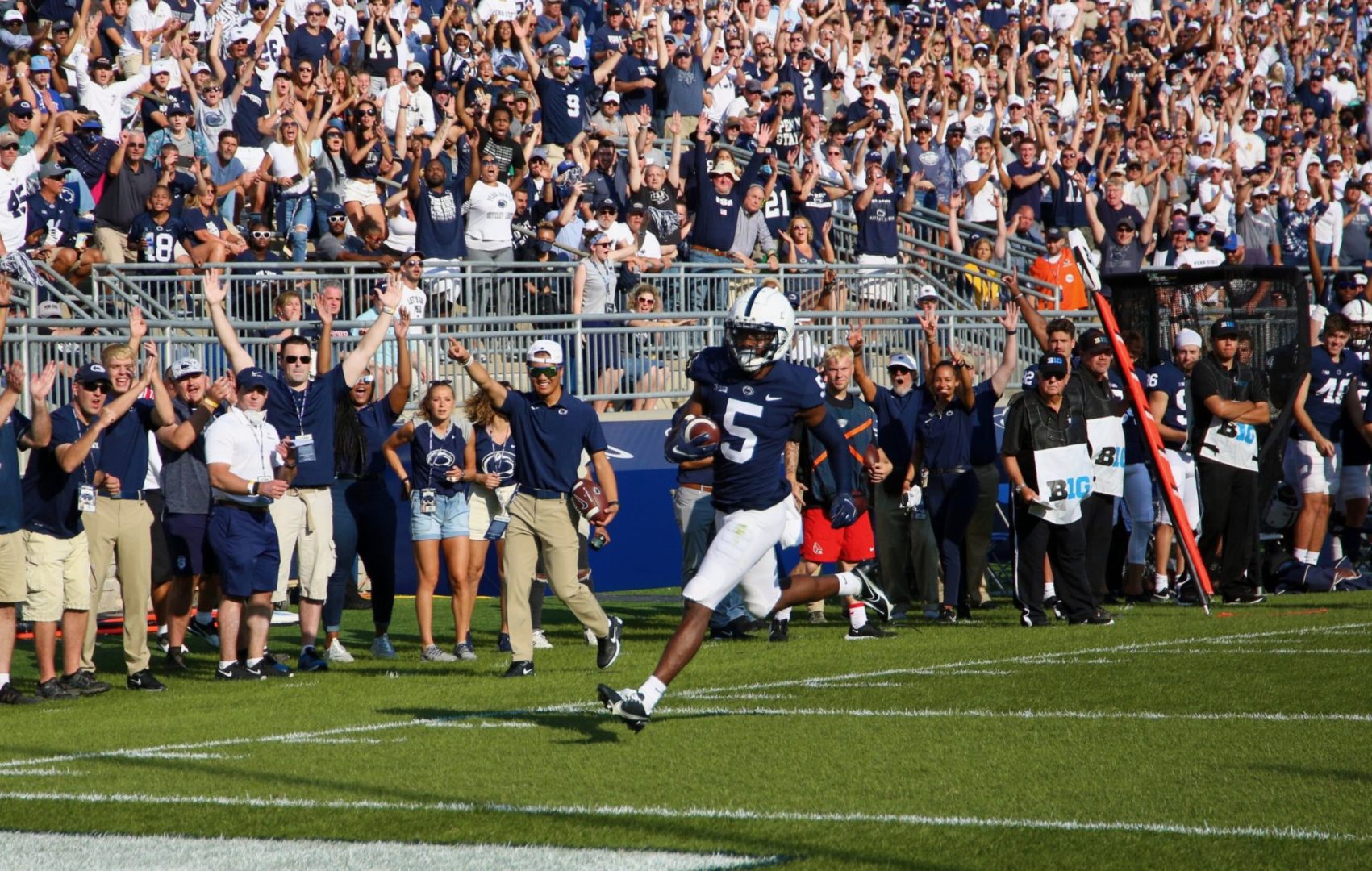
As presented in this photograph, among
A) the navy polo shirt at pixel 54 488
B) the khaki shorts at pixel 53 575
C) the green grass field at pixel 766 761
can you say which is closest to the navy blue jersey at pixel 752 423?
the green grass field at pixel 766 761

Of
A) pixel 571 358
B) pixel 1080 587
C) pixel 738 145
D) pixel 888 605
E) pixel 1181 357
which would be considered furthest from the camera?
pixel 738 145

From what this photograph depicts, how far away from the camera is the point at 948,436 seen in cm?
1381

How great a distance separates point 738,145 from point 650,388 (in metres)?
6.95

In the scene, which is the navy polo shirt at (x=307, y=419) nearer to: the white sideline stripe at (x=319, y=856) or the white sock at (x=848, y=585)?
the white sock at (x=848, y=585)

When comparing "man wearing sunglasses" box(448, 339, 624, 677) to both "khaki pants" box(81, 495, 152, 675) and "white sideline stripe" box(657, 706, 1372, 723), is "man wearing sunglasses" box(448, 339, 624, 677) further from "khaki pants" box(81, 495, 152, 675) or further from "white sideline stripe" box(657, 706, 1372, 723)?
"khaki pants" box(81, 495, 152, 675)

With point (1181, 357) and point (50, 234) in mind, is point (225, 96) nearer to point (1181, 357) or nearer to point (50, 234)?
point (50, 234)

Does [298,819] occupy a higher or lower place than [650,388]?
lower

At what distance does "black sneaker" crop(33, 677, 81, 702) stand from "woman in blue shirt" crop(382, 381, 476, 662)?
91.0 inches

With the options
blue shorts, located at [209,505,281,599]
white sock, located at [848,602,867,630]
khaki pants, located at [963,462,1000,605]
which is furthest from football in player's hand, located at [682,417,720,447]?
khaki pants, located at [963,462,1000,605]

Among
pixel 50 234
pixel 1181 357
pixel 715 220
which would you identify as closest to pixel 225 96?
pixel 50 234

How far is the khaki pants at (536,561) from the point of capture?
428 inches

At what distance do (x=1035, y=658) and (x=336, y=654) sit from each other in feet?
15.1

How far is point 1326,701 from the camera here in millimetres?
8688

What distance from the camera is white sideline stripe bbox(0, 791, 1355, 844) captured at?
595cm
